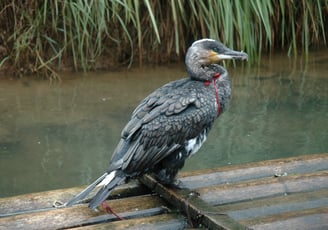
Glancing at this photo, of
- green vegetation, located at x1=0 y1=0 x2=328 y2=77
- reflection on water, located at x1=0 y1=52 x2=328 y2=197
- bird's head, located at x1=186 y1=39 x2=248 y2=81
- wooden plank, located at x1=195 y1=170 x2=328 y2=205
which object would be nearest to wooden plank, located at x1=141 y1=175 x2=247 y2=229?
wooden plank, located at x1=195 y1=170 x2=328 y2=205

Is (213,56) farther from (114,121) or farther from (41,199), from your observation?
(114,121)

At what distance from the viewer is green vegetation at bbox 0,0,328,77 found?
5.25 meters

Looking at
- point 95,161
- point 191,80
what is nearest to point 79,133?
point 95,161

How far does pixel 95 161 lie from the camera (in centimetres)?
393

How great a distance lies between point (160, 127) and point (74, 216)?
0.44 m

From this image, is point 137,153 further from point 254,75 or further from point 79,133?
point 254,75

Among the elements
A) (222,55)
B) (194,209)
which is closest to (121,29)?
(222,55)

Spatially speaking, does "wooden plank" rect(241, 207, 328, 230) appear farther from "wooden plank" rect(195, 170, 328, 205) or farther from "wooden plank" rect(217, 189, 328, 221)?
"wooden plank" rect(195, 170, 328, 205)

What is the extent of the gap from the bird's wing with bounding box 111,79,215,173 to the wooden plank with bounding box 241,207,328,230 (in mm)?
424

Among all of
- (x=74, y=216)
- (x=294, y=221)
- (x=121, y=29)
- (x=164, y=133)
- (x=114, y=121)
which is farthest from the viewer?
(x=121, y=29)

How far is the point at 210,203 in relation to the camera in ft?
8.88

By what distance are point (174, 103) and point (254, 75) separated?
2.86m

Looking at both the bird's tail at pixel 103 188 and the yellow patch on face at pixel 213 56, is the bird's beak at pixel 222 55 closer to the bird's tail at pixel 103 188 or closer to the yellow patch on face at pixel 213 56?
the yellow patch on face at pixel 213 56

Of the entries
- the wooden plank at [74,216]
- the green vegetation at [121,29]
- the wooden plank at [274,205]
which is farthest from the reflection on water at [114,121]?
the wooden plank at [274,205]
